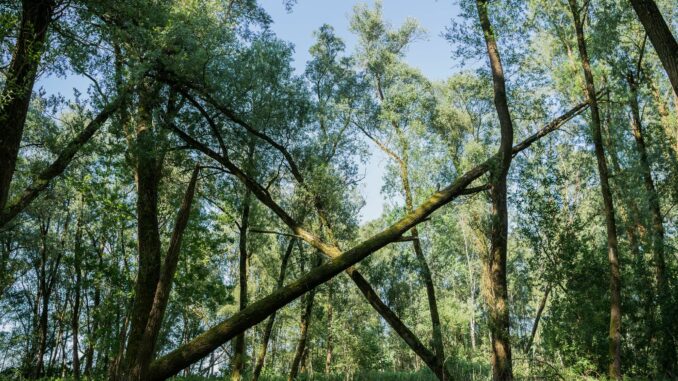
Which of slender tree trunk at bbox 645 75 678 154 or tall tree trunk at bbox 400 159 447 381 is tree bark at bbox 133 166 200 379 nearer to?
tall tree trunk at bbox 400 159 447 381

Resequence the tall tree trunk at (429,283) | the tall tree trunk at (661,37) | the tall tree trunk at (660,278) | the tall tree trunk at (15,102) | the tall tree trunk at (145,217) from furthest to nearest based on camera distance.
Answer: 1. the tall tree trunk at (660,278)
2. the tall tree trunk at (429,283)
3. the tall tree trunk at (145,217)
4. the tall tree trunk at (15,102)
5. the tall tree trunk at (661,37)

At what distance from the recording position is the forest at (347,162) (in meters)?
7.43

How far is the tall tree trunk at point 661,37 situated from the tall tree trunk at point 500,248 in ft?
12.6

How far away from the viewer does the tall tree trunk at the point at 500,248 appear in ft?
25.4

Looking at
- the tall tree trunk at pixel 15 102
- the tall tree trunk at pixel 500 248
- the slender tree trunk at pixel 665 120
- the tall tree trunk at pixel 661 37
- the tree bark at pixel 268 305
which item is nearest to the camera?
the tall tree trunk at pixel 661 37

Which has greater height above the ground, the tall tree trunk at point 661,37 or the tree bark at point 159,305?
the tall tree trunk at point 661,37

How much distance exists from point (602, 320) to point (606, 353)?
96 centimetres

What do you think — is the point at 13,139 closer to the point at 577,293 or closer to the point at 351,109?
the point at 351,109

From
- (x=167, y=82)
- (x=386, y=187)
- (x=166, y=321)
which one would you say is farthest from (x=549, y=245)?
(x=166, y=321)

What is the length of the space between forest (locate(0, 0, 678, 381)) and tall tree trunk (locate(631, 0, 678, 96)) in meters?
0.02

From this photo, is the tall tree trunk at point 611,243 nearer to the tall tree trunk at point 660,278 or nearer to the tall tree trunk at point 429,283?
the tall tree trunk at point 660,278

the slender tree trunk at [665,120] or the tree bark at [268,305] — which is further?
the slender tree trunk at [665,120]

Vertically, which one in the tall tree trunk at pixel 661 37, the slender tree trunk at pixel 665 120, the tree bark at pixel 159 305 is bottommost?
the tree bark at pixel 159 305

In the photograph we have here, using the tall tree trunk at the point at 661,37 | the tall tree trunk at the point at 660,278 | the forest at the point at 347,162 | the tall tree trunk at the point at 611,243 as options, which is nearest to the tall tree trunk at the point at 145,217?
the forest at the point at 347,162
